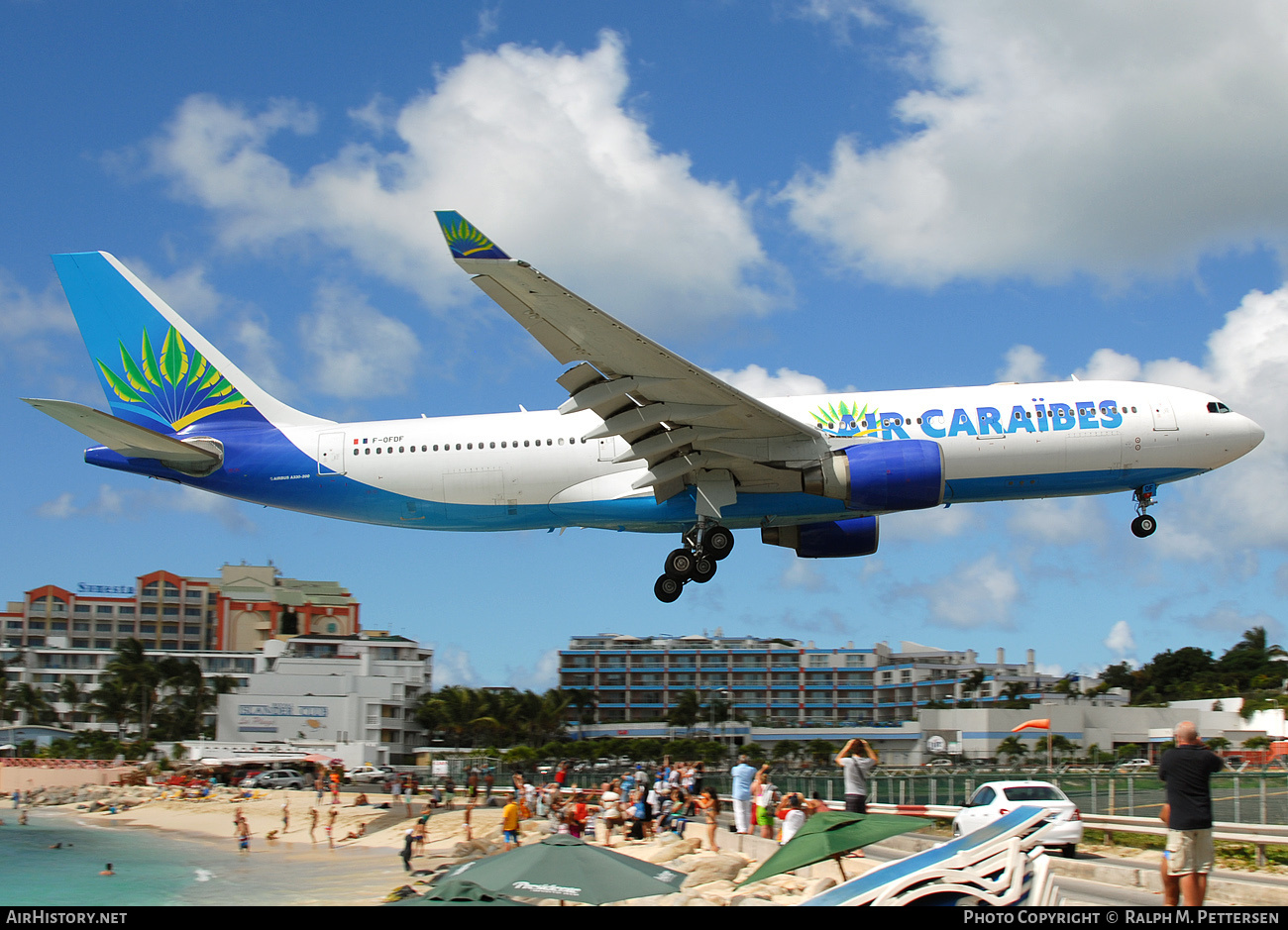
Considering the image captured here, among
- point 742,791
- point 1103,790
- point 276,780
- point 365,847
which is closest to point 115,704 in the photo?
point 276,780

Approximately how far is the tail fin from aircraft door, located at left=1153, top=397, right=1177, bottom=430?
860 inches

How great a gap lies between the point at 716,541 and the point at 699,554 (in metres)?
0.54

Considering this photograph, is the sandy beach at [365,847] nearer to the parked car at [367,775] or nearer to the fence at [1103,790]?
the fence at [1103,790]

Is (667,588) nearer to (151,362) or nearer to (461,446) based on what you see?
(461,446)

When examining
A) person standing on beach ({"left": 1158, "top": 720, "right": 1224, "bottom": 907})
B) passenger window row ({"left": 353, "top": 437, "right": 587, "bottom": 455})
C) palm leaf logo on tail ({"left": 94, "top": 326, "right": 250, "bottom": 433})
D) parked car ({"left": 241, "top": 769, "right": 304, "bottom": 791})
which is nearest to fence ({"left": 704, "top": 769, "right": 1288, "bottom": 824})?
person standing on beach ({"left": 1158, "top": 720, "right": 1224, "bottom": 907})

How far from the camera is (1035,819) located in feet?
33.7

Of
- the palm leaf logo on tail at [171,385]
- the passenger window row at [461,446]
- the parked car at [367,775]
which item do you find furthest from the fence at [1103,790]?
the parked car at [367,775]

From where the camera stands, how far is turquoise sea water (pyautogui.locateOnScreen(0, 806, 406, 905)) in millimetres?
38438

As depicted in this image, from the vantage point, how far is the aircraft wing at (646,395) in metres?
19.9

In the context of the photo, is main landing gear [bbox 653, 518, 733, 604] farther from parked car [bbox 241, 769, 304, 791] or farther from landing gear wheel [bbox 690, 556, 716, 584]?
parked car [bbox 241, 769, 304, 791]

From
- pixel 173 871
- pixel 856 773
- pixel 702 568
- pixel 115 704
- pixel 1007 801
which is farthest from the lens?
pixel 115 704

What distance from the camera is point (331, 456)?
2831cm

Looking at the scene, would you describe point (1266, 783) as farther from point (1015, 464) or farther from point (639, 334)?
point (639, 334)
